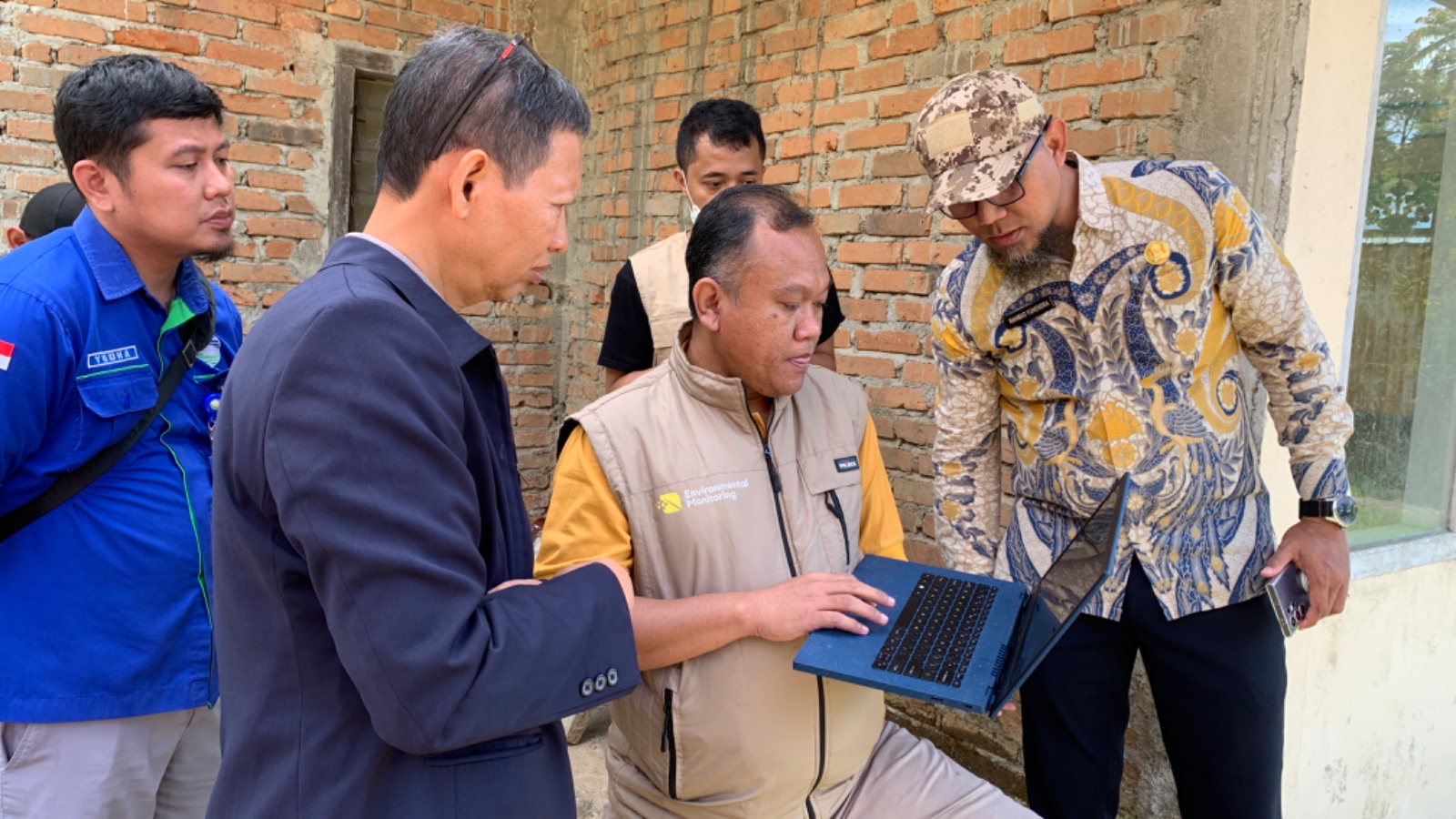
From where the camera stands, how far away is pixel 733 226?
6.22 feet

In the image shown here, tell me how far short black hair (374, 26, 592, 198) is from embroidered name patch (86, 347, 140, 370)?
1.03 meters

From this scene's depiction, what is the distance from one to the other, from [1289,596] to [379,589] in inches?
71.6

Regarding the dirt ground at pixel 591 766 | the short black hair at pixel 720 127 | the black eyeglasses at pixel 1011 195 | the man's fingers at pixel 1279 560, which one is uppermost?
the short black hair at pixel 720 127

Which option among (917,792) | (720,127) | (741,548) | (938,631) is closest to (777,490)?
(741,548)

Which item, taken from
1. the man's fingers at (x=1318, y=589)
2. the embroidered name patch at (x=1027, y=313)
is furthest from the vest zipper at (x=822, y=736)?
the man's fingers at (x=1318, y=589)

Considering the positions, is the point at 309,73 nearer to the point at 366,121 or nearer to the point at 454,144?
the point at 366,121

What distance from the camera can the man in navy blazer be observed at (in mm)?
928

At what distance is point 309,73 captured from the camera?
474 cm

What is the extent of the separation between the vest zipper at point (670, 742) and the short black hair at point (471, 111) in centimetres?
97

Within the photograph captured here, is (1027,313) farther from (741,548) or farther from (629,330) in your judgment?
(629,330)

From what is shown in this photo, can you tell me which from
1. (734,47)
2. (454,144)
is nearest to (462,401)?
(454,144)

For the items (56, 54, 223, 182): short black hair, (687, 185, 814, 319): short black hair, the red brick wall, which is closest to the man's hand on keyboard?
(687, 185, 814, 319): short black hair

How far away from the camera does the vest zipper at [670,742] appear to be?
1682 mm

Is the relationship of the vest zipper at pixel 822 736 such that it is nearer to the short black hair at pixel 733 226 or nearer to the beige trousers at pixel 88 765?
the short black hair at pixel 733 226
